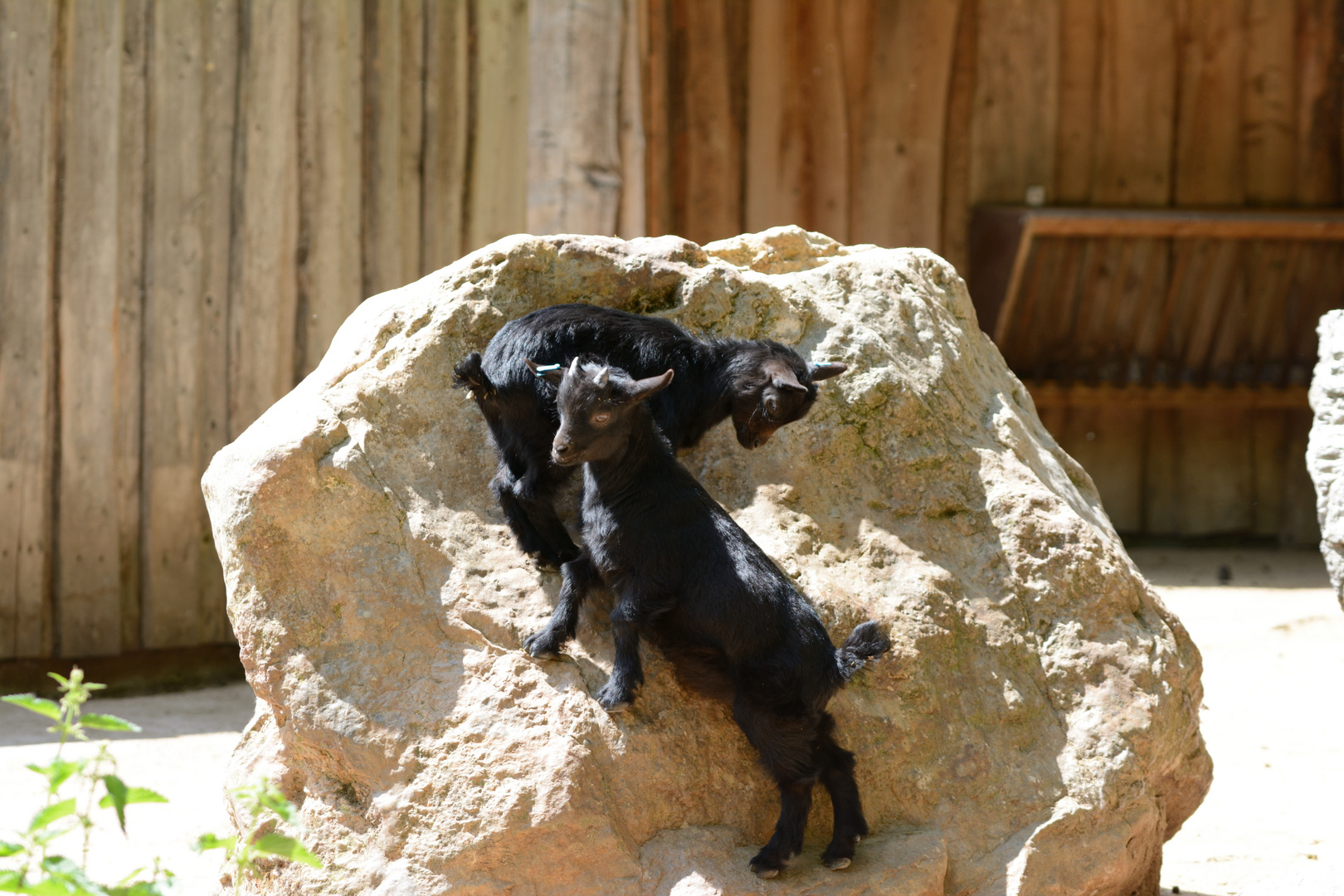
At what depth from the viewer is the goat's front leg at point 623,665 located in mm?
3811

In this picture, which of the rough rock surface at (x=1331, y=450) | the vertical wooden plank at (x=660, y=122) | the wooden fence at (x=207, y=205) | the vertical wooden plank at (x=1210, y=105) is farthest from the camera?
the vertical wooden plank at (x=1210, y=105)

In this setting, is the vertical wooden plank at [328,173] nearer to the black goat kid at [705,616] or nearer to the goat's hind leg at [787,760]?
the black goat kid at [705,616]

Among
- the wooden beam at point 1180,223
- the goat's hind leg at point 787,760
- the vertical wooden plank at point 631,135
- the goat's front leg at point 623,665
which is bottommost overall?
the goat's hind leg at point 787,760

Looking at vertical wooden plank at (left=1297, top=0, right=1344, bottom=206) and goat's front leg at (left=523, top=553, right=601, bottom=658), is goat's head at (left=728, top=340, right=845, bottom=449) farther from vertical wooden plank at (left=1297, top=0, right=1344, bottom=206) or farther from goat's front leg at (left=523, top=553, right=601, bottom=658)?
vertical wooden plank at (left=1297, top=0, right=1344, bottom=206)

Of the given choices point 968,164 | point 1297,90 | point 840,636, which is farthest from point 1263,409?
point 840,636

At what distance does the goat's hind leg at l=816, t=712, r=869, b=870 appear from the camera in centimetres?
375

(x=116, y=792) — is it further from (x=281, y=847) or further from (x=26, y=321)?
(x=26, y=321)

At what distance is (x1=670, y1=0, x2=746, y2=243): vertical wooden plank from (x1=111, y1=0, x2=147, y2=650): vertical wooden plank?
171 inches

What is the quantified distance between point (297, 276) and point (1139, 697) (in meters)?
5.73

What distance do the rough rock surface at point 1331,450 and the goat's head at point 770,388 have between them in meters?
2.48

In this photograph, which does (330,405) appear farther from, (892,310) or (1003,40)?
(1003,40)

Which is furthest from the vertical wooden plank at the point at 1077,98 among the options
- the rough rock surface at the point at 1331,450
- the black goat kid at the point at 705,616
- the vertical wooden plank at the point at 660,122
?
the black goat kid at the point at 705,616

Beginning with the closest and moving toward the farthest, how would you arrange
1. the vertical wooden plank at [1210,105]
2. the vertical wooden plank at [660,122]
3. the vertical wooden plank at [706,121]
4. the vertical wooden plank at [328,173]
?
the vertical wooden plank at [328,173] < the vertical wooden plank at [660,122] < the vertical wooden plank at [706,121] < the vertical wooden plank at [1210,105]

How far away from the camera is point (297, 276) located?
7957 millimetres
